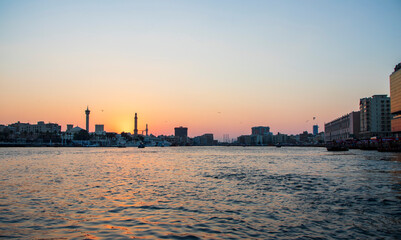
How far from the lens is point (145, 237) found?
13.9 m

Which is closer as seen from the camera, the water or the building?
the water

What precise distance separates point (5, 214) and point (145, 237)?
31.5 ft

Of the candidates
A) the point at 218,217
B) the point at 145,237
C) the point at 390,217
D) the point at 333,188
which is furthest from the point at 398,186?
the point at 145,237

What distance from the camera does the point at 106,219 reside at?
56.1 feet

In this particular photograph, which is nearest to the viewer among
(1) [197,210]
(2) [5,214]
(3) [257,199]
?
(2) [5,214]

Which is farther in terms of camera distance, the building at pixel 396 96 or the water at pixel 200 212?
the building at pixel 396 96

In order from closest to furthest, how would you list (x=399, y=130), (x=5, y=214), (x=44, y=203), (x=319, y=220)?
(x=319, y=220) < (x=5, y=214) < (x=44, y=203) < (x=399, y=130)

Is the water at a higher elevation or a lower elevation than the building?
lower

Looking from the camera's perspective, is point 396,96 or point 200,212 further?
point 396,96

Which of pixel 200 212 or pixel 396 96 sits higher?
pixel 396 96

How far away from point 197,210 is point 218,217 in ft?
7.29

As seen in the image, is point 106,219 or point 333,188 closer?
point 106,219

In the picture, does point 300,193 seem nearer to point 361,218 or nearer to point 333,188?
point 333,188

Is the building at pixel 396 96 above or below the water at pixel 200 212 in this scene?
above
